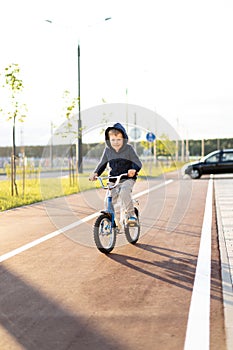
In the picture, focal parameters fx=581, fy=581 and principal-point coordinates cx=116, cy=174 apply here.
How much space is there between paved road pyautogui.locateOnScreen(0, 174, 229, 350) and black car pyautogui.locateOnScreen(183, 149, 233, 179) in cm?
2146

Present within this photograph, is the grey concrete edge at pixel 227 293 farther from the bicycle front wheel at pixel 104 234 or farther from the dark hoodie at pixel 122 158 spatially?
the dark hoodie at pixel 122 158

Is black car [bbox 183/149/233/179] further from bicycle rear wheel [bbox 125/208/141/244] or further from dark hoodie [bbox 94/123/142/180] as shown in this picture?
dark hoodie [bbox 94/123/142/180]

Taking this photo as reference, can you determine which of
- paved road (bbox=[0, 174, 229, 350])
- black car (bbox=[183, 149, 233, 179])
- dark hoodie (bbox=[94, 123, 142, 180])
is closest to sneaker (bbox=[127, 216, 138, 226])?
paved road (bbox=[0, 174, 229, 350])

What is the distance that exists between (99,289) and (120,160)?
2.59 metres

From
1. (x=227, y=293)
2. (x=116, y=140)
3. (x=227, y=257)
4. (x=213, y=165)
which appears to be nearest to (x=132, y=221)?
(x=116, y=140)

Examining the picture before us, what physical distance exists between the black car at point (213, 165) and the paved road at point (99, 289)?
2146 cm

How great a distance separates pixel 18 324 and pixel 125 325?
86cm

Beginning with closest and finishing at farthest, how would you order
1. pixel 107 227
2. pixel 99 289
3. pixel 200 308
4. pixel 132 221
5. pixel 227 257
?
pixel 200 308, pixel 99 289, pixel 227 257, pixel 107 227, pixel 132 221

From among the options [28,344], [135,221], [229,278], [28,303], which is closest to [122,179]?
[135,221]

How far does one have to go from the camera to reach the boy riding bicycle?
7.97m

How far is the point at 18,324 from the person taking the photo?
4.68 meters

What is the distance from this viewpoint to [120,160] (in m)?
8.04

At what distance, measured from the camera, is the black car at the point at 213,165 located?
3198 centimetres

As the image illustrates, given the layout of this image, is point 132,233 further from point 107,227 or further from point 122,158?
point 122,158
